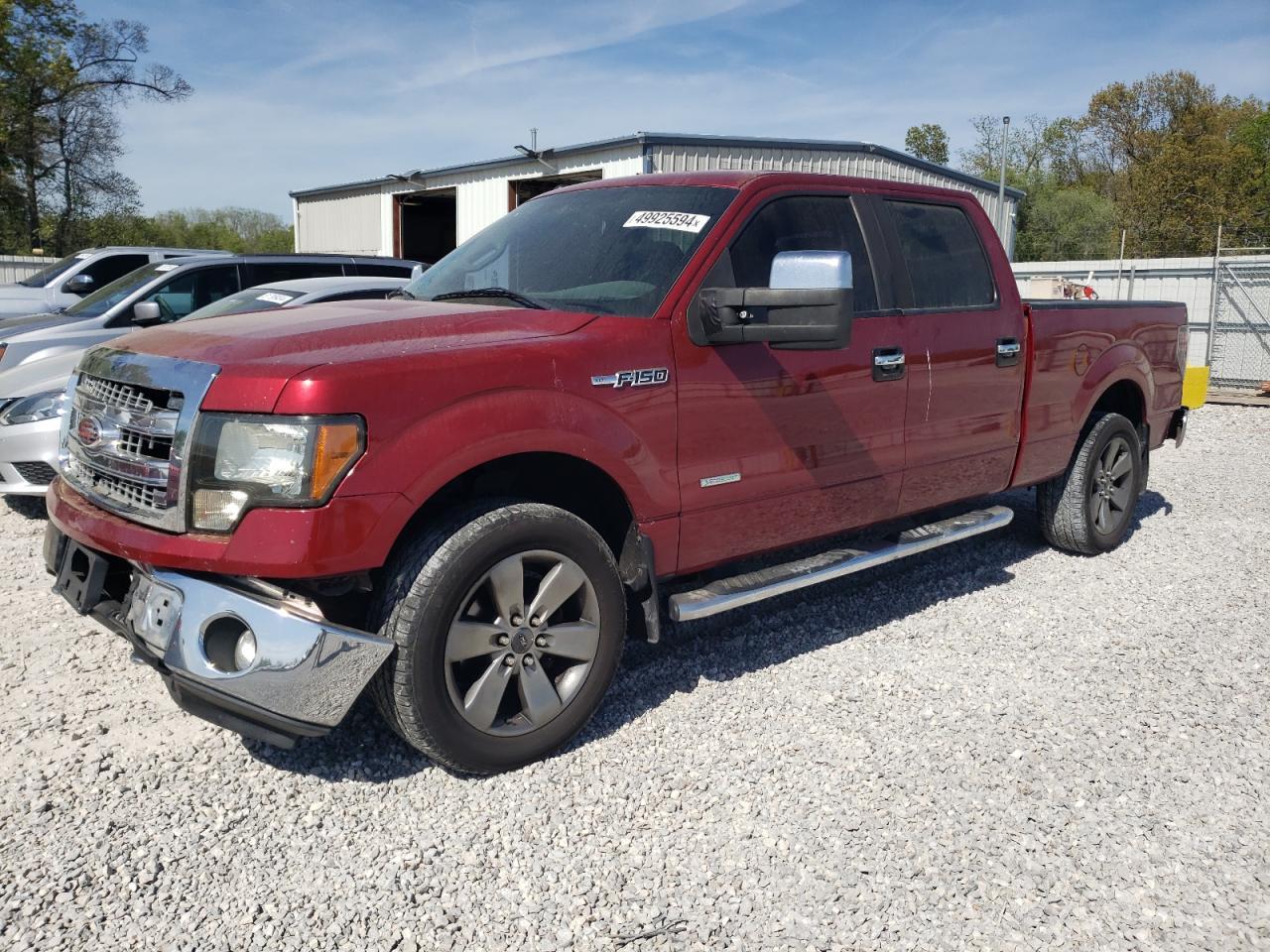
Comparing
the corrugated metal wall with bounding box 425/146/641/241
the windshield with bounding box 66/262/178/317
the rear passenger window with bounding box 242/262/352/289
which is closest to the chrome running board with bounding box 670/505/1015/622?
the rear passenger window with bounding box 242/262/352/289

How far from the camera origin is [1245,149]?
48.0 metres

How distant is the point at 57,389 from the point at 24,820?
4137 mm

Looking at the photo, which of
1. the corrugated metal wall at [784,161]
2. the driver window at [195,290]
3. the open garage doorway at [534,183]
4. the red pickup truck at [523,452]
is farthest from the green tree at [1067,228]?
the red pickup truck at [523,452]

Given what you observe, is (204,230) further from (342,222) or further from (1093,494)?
(1093,494)

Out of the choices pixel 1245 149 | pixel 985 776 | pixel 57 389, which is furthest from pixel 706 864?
pixel 1245 149

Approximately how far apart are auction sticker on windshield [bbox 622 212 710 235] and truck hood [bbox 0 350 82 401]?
13.9 feet

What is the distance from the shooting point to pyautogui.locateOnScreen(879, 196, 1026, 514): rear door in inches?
180

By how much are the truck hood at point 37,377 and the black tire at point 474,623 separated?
14.7 feet

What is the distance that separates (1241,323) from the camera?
16.3 metres

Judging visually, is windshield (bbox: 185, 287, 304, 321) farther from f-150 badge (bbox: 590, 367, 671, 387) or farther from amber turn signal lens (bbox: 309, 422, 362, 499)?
amber turn signal lens (bbox: 309, 422, 362, 499)

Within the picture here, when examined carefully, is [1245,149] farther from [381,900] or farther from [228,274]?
[381,900]

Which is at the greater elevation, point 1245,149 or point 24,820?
point 1245,149

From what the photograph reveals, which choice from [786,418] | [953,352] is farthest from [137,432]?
[953,352]

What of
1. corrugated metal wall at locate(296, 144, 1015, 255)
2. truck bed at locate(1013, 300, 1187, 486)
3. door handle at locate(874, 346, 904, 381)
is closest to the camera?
door handle at locate(874, 346, 904, 381)
